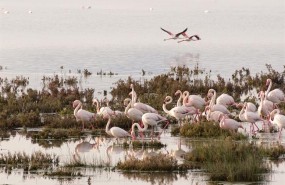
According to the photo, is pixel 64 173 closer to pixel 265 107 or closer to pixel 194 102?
pixel 194 102

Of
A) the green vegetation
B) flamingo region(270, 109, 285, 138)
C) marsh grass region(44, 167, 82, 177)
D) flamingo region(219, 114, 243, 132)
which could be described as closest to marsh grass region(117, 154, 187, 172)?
the green vegetation

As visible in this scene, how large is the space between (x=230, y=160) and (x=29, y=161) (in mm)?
3890

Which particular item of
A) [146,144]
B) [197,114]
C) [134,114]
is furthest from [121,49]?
[146,144]

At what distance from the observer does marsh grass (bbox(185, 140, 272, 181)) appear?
17.4 meters

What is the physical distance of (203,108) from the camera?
25016mm

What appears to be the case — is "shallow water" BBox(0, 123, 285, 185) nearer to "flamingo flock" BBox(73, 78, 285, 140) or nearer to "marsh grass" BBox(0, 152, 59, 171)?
"marsh grass" BBox(0, 152, 59, 171)

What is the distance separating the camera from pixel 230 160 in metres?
18.0

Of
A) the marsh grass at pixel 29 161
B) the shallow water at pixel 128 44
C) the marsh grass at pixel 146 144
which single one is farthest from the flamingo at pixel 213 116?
the shallow water at pixel 128 44

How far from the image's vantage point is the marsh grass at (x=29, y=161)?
61.1ft

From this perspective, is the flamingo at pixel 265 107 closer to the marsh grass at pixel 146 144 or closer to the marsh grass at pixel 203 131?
the marsh grass at pixel 203 131

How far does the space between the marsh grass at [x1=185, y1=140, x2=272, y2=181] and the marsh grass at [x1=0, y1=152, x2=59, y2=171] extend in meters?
2.70

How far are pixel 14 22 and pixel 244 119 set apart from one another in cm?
6184

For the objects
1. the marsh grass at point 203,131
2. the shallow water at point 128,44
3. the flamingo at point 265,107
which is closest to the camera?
the marsh grass at point 203,131

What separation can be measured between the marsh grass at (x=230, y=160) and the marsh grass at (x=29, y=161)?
270 centimetres
